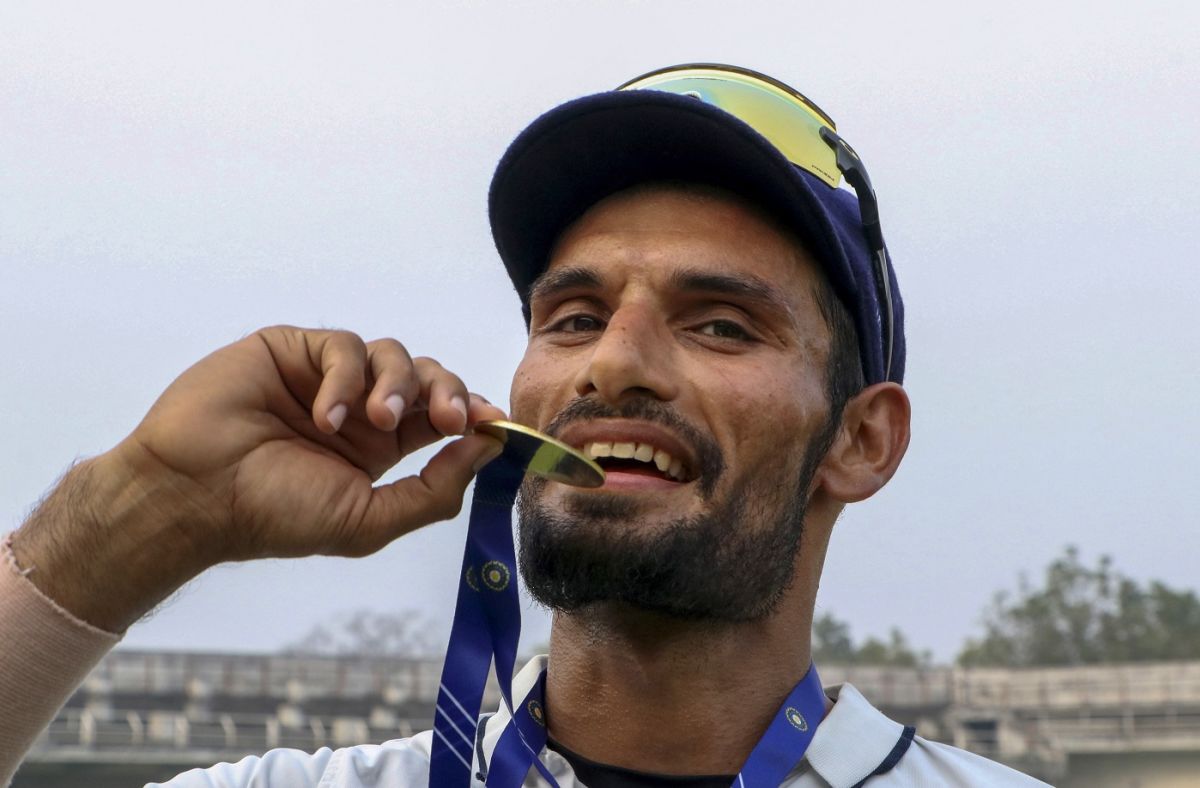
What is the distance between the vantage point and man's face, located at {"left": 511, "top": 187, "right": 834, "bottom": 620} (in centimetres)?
388

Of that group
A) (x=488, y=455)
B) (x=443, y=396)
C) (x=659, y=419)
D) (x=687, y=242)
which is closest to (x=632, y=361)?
(x=659, y=419)

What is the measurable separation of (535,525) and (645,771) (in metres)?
0.61

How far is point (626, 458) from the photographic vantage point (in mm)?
3924

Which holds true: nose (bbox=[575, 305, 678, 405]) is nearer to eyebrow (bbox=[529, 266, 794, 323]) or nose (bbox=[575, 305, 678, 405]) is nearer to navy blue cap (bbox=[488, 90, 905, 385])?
eyebrow (bbox=[529, 266, 794, 323])

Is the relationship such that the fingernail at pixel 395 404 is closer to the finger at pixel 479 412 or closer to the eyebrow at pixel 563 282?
the finger at pixel 479 412

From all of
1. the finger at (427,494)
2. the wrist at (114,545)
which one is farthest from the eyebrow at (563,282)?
the wrist at (114,545)

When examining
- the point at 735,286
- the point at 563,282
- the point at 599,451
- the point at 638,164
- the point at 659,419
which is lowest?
the point at 599,451

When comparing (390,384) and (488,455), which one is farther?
(488,455)

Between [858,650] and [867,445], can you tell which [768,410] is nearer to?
[867,445]

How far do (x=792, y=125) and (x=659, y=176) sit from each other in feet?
1.35

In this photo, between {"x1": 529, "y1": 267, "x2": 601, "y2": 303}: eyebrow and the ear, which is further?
the ear

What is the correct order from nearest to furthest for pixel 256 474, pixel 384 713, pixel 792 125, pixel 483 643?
pixel 256 474 → pixel 483 643 → pixel 792 125 → pixel 384 713

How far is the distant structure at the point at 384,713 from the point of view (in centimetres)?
4859

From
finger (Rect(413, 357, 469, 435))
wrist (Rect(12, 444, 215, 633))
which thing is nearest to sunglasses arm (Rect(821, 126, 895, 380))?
finger (Rect(413, 357, 469, 435))
